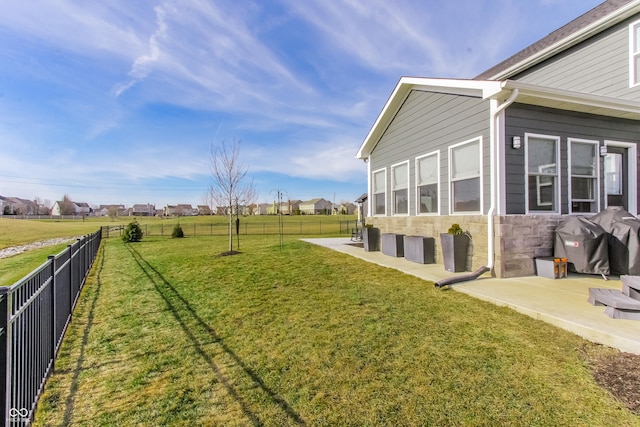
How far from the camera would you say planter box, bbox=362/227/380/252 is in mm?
9758

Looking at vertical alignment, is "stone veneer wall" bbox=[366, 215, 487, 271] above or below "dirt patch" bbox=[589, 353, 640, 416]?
above

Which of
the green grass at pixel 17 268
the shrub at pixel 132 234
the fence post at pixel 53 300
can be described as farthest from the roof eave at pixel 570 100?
the shrub at pixel 132 234

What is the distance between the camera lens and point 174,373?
269cm

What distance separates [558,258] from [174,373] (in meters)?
6.35

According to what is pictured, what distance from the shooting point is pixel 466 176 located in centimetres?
643

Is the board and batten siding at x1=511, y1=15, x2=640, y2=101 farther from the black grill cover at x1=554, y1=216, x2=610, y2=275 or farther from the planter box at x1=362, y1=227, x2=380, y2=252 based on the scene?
the planter box at x1=362, y1=227, x2=380, y2=252

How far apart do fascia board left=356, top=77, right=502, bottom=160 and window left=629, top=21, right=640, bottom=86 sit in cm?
464

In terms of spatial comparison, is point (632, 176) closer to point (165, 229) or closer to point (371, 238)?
point (371, 238)

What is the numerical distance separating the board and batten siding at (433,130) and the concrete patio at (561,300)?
1.59 metres

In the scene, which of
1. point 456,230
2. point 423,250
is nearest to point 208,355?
point 456,230

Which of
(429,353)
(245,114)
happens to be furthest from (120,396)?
(245,114)

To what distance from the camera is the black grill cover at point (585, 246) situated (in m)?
5.17

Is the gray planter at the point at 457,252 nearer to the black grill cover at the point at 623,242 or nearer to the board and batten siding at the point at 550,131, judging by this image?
the board and batten siding at the point at 550,131

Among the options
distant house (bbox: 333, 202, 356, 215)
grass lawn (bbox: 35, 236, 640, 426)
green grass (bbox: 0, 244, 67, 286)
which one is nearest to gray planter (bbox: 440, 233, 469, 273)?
grass lawn (bbox: 35, 236, 640, 426)
